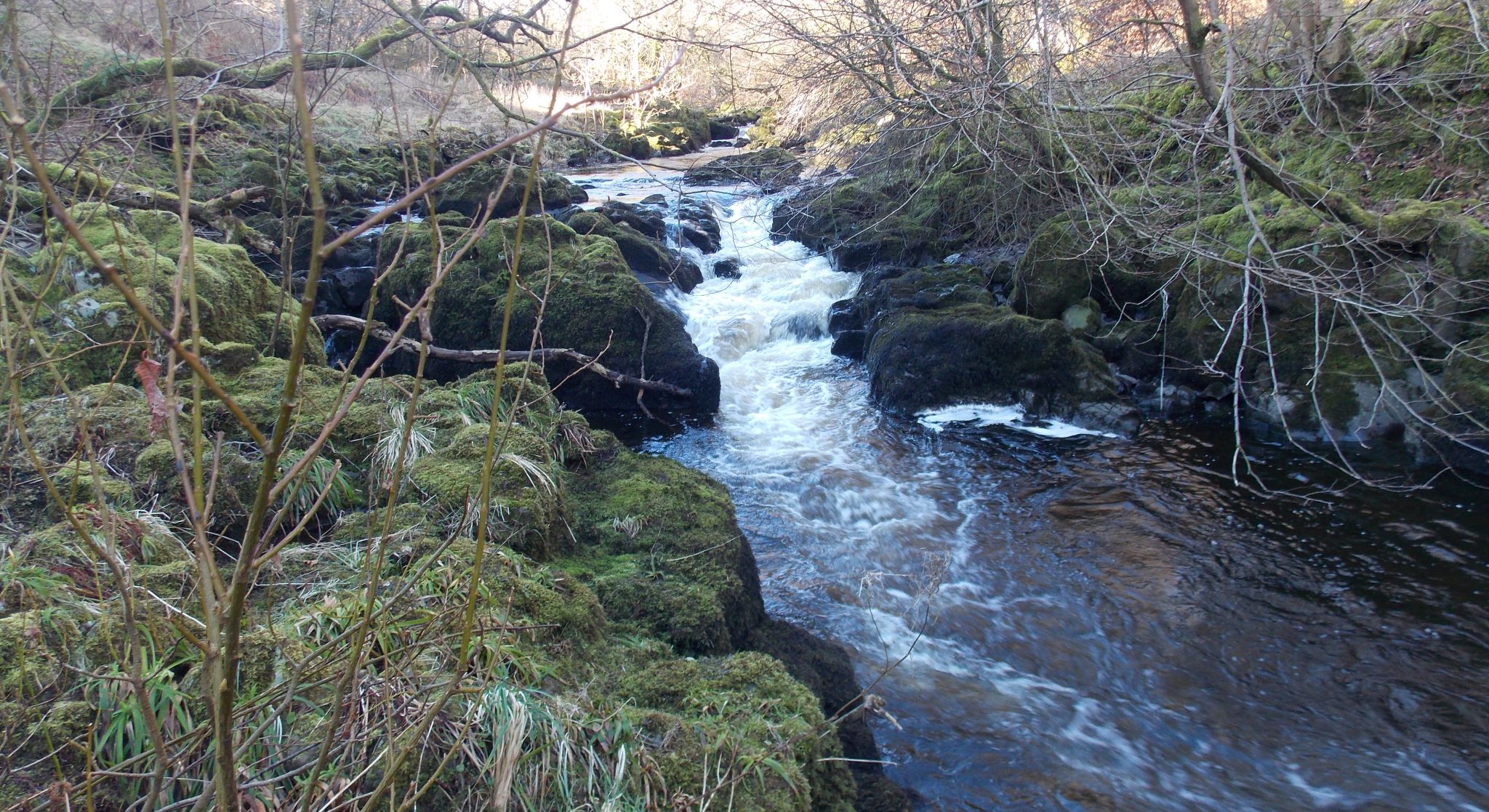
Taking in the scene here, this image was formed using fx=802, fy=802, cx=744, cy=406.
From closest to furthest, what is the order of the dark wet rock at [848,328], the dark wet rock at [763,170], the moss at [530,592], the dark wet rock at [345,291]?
the moss at [530,592] < the dark wet rock at [763,170] < the dark wet rock at [345,291] < the dark wet rock at [848,328]

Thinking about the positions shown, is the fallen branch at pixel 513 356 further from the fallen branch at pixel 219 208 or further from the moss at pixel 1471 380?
the moss at pixel 1471 380

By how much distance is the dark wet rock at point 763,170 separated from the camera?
25.8ft

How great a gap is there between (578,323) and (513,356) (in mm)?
1089

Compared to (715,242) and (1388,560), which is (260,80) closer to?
(715,242)

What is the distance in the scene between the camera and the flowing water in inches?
148

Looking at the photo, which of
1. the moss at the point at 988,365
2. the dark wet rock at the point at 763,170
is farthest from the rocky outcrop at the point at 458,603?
the moss at the point at 988,365

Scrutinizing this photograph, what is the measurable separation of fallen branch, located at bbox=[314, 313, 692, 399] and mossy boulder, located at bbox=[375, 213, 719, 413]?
0.37 ft

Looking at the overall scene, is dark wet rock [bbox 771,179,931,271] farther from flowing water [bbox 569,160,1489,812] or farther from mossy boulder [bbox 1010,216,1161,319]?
flowing water [bbox 569,160,1489,812]

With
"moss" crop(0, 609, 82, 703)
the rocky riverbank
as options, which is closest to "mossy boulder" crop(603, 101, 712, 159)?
the rocky riverbank

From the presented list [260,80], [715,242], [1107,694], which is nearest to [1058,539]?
[1107,694]

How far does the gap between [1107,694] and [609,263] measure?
6.83 meters

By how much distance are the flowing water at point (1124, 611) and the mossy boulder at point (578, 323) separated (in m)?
0.77

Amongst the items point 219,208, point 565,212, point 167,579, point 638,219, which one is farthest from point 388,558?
point 565,212

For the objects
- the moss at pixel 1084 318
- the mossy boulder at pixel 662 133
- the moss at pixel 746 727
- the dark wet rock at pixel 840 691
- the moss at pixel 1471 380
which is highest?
the mossy boulder at pixel 662 133
